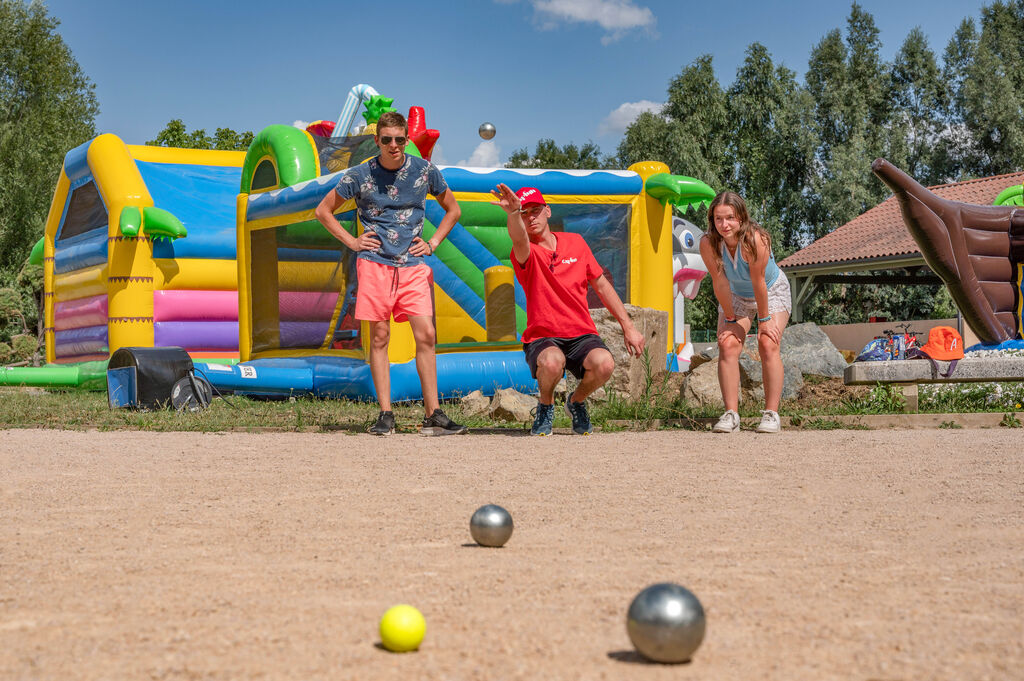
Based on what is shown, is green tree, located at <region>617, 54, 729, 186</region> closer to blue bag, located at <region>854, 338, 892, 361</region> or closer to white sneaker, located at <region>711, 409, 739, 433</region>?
blue bag, located at <region>854, 338, 892, 361</region>

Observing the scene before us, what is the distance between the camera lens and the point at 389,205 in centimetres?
654

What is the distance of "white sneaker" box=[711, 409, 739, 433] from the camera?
251 inches

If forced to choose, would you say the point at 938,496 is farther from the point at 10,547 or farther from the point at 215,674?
the point at 10,547

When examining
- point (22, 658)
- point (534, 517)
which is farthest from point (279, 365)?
point (22, 658)

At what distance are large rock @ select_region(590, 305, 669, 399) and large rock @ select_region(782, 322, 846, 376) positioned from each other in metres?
1.70

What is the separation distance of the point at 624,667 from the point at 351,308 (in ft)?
26.6

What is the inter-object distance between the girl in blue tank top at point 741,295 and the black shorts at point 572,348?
89cm

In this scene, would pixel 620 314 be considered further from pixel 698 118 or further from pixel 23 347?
pixel 698 118

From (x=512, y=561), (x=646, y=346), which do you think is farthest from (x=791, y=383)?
(x=512, y=561)

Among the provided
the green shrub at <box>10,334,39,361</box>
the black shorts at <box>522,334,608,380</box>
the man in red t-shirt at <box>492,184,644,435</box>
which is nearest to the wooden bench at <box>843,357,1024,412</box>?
the man in red t-shirt at <box>492,184,644,435</box>

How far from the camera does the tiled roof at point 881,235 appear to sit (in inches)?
871

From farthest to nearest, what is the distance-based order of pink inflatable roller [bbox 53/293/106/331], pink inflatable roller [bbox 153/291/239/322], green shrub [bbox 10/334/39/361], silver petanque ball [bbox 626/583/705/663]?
1. green shrub [bbox 10/334/39/361]
2. pink inflatable roller [bbox 53/293/106/331]
3. pink inflatable roller [bbox 153/291/239/322]
4. silver petanque ball [bbox 626/583/705/663]

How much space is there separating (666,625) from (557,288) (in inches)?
178

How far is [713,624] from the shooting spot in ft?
7.13
